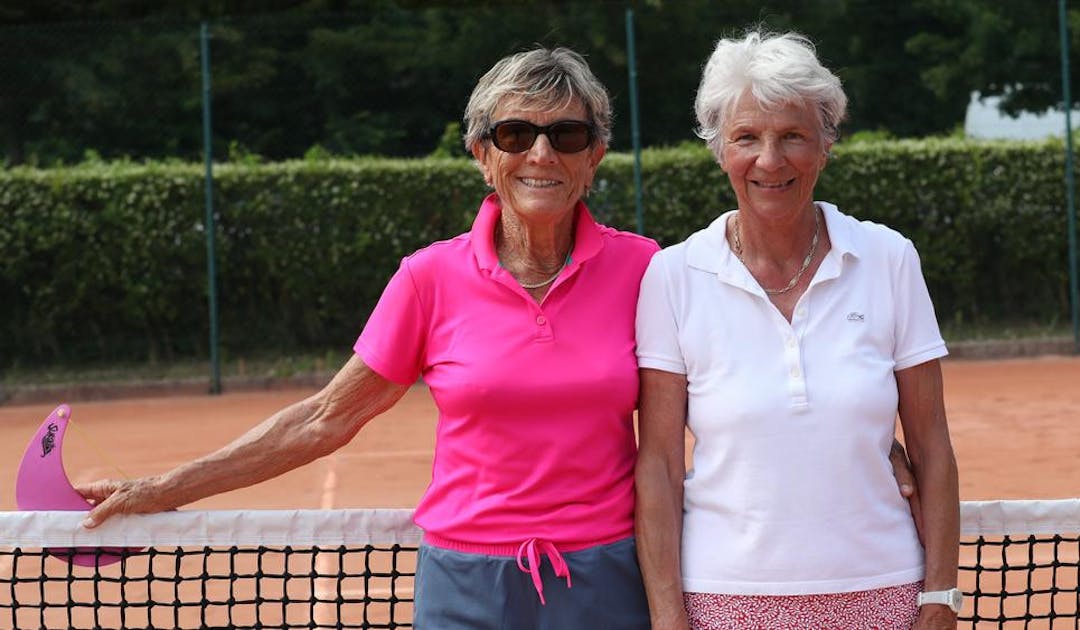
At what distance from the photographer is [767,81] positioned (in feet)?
7.55

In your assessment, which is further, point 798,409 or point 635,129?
point 635,129

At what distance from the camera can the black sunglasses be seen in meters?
2.46

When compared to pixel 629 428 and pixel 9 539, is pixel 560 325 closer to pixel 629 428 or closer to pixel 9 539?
pixel 629 428

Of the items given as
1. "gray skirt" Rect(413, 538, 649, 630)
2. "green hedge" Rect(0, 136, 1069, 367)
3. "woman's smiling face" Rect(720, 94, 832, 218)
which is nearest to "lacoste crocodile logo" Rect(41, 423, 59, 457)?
"gray skirt" Rect(413, 538, 649, 630)

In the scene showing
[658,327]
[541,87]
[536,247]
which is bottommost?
[658,327]

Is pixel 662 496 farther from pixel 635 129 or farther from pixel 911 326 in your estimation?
pixel 635 129

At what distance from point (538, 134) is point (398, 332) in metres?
0.40

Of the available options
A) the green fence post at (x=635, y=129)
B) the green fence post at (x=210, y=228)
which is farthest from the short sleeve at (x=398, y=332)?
the green fence post at (x=635, y=129)

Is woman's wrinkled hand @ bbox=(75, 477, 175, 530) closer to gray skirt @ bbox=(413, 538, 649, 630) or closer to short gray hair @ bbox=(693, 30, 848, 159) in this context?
gray skirt @ bbox=(413, 538, 649, 630)

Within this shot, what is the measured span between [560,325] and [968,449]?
636 centimetres

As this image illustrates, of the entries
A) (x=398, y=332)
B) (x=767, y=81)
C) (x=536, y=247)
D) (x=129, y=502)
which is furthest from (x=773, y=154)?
(x=129, y=502)

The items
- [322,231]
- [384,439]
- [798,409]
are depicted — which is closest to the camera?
[798,409]

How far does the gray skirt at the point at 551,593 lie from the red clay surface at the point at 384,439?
13.3ft

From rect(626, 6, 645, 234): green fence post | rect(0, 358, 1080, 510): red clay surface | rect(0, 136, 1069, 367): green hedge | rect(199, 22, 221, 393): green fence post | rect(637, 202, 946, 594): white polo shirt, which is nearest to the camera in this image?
rect(637, 202, 946, 594): white polo shirt
